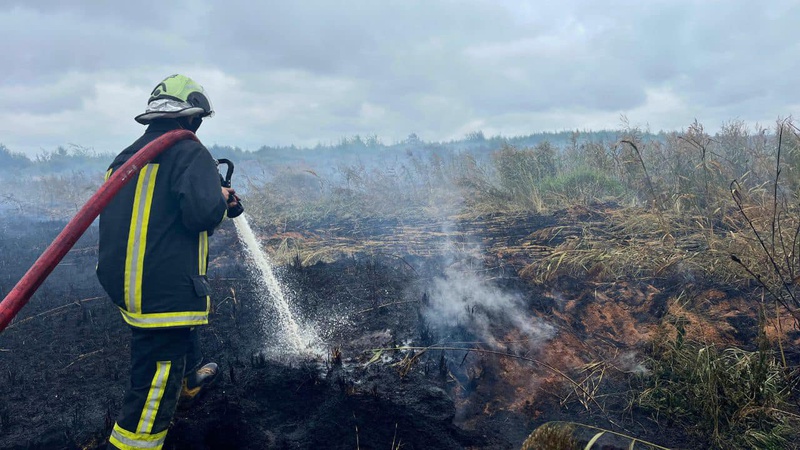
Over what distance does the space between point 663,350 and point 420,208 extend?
7589mm

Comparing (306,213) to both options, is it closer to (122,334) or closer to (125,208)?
(122,334)

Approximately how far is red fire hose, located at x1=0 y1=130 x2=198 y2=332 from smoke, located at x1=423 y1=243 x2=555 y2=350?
2785mm

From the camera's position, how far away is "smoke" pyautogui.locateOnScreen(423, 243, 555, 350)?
4.01 metres

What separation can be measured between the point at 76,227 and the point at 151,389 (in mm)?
984

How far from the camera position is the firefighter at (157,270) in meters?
2.45

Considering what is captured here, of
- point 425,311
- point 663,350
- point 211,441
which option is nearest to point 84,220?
point 211,441

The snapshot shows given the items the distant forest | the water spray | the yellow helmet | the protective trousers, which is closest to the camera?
the protective trousers

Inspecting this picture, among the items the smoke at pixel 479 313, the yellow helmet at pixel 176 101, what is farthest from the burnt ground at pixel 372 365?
the yellow helmet at pixel 176 101

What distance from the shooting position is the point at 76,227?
2096 millimetres

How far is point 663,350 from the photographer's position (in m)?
3.40

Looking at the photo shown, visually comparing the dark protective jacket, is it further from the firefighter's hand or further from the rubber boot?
the rubber boot

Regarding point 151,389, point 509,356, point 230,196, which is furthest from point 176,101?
point 509,356

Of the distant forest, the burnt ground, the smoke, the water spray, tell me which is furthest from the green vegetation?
the distant forest

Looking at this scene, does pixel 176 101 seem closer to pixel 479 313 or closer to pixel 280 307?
pixel 280 307
